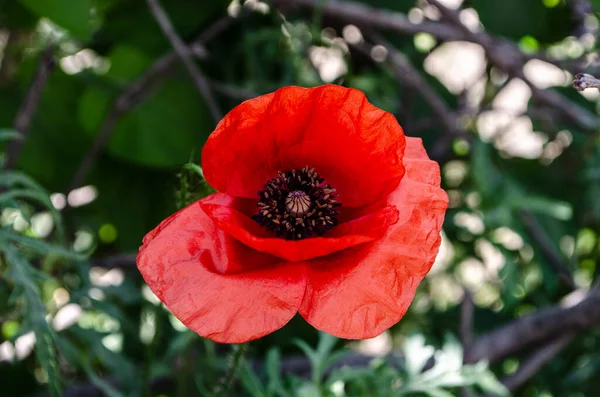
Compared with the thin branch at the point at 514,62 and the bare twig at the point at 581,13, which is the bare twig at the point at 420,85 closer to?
the thin branch at the point at 514,62

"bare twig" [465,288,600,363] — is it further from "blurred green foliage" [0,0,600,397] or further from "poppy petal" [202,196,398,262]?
"poppy petal" [202,196,398,262]

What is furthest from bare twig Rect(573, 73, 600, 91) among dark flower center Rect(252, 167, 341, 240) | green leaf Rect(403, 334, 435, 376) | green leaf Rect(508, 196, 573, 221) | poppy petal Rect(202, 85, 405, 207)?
green leaf Rect(508, 196, 573, 221)

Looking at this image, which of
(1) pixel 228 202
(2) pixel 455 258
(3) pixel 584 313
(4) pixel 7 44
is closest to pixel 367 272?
(1) pixel 228 202

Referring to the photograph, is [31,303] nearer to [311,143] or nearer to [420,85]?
[311,143]

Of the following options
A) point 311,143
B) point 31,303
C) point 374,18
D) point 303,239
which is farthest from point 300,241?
point 374,18

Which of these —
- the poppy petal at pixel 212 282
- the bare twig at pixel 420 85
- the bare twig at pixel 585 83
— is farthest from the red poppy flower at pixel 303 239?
the bare twig at pixel 420 85

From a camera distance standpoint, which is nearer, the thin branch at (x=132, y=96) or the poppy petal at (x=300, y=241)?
the poppy petal at (x=300, y=241)

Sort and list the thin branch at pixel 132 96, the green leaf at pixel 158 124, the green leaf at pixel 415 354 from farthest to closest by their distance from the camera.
→ 1. the green leaf at pixel 158 124
2. the thin branch at pixel 132 96
3. the green leaf at pixel 415 354
